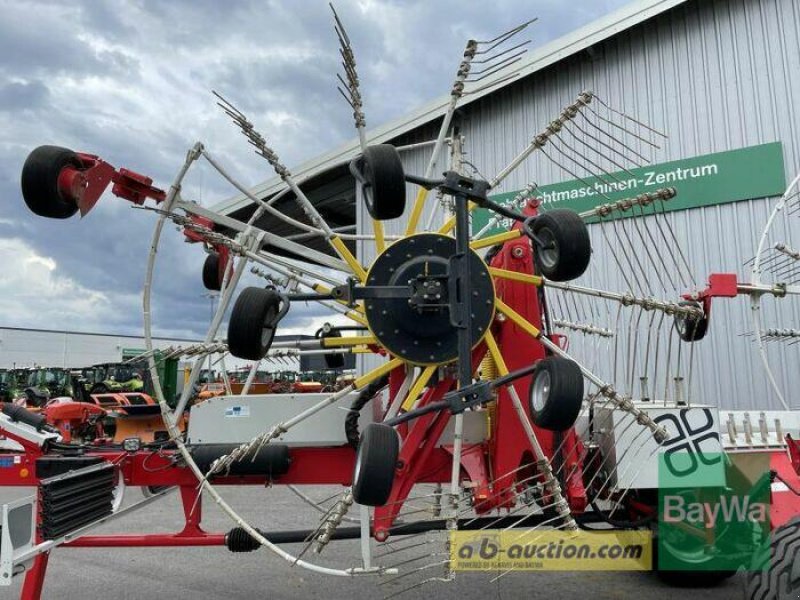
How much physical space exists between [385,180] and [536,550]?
6.32 feet

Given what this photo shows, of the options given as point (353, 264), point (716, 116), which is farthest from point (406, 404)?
point (716, 116)

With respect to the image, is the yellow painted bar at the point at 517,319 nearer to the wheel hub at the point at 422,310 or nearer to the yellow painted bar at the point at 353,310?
the wheel hub at the point at 422,310

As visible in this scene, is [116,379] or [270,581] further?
[116,379]

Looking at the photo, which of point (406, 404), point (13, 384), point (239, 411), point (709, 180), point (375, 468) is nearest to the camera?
point (375, 468)

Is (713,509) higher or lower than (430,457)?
lower

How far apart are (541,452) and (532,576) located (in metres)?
2.53

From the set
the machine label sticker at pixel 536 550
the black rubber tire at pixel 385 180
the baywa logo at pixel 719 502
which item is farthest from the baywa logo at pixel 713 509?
the black rubber tire at pixel 385 180

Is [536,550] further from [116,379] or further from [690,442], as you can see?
[116,379]

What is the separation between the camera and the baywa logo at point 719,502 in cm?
344

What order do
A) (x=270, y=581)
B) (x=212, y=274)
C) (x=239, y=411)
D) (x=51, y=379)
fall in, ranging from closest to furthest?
(x=239, y=411) < (x=212, y=274) < (x=270, y=581) < (x=51, y=379)

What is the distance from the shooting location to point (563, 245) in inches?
116

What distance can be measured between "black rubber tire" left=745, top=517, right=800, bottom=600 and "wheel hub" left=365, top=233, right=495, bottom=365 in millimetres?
1603

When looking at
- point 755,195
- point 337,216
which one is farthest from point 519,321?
point 337,216

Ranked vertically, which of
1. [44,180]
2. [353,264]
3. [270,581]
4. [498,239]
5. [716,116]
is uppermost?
[716,116]
